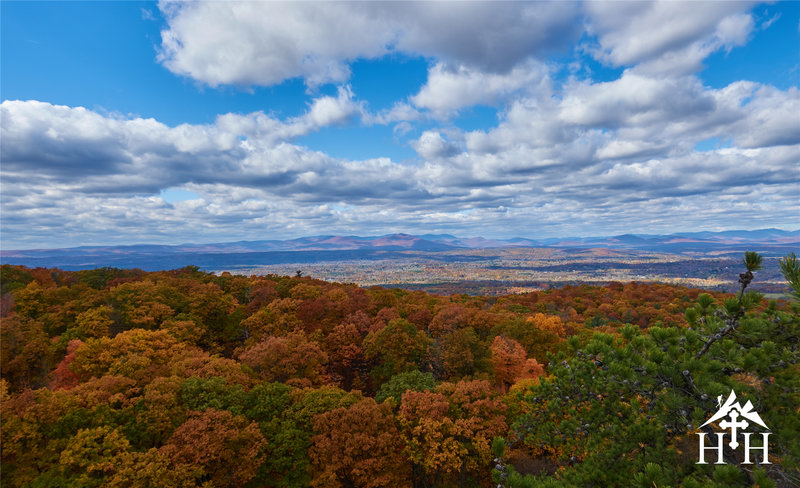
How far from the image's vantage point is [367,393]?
44750mm

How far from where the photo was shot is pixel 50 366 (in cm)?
3772

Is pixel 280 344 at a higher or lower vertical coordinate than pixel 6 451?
higher

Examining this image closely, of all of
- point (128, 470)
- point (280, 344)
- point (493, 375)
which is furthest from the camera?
point (493, 375)

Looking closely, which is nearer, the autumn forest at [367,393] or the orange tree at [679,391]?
the orange tree at [679,391]

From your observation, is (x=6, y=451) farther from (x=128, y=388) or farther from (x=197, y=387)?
(x=197, y=387)

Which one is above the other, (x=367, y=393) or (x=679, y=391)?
(x=679, y=391)

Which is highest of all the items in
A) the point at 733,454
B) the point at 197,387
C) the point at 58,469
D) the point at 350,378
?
the point at 733,454

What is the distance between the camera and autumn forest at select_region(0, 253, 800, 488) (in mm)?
11398

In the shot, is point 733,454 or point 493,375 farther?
point 493,375

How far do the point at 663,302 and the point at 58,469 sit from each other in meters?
119

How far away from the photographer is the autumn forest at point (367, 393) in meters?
11.4

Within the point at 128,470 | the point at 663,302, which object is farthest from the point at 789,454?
the point at 663,302

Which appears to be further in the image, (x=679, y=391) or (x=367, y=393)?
(x=367, y=393)

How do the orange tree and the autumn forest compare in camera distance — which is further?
the autumn forest
